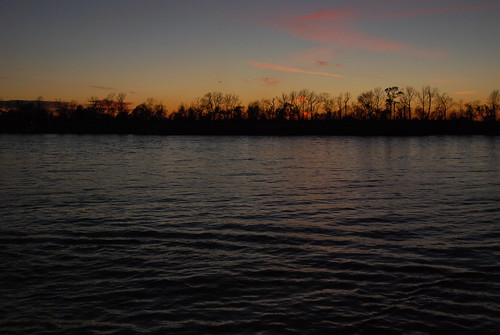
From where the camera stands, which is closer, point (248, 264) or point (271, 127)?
point (248, 264)

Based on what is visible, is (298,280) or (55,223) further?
(55,223)

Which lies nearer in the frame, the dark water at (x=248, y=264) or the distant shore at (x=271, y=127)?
the dark water at (x=248, y=264)

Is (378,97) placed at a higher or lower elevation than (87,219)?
higher

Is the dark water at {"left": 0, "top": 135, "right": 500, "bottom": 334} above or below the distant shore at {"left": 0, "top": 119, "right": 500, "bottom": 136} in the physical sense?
below

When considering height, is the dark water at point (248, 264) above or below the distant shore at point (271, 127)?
below

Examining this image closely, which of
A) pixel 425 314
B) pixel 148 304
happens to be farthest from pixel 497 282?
pixel 148 304

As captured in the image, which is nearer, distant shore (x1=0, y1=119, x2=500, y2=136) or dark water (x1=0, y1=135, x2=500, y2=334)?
dark water (x1=0, y1=135, x2=500, y2=334)

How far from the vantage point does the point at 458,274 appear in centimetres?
908

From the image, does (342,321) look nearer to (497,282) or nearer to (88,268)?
(497,282)

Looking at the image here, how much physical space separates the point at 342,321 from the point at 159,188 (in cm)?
1727

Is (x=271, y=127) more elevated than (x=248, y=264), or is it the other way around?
(x=271, y=127)

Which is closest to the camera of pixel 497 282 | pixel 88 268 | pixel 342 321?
pixel 342 321

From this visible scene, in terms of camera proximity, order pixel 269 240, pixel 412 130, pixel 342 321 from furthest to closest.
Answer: pixel 412 130 → pixel 269 240 → pixel 342 321

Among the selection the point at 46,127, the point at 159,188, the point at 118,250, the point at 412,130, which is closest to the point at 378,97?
the point at 412,130
